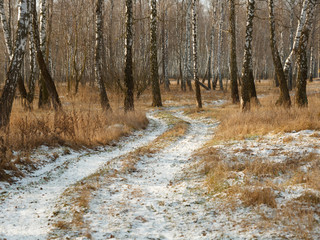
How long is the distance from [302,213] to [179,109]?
13.1 metres

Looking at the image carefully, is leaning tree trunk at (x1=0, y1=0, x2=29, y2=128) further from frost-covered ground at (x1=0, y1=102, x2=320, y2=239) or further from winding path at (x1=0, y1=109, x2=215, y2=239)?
winding path at (x1=0, y1=109, x2=215, y2=239)

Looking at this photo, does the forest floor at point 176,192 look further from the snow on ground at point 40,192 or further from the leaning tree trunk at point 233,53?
the leaning tree trunk at point 233,53

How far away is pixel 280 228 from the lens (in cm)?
326

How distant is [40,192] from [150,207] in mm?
1942

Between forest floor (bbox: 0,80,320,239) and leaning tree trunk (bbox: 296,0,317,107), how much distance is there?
333 cm

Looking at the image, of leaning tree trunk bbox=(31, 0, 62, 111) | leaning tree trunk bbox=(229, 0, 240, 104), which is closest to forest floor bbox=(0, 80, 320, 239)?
leaning tree trunk bbox=(31, 0, 62, 111)

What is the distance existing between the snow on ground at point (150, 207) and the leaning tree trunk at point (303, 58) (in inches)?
271

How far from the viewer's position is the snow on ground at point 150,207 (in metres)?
3.49

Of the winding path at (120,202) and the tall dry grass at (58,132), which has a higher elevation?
the tall dry grass at (58,132)

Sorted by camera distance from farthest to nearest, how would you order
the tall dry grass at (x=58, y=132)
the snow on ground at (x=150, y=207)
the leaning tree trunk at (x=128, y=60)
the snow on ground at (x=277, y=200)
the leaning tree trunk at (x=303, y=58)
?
the leaning tree trunk at (x=128, y=60) < the leaning tree trunk at (x=303, y=58) < the tall dry grass at (x=58, y=132) < the snow on ground at (x=150, y=207) < the snow on ground at (x=277, y=200)

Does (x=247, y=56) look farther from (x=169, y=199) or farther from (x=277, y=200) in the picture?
(x=169, y=199)

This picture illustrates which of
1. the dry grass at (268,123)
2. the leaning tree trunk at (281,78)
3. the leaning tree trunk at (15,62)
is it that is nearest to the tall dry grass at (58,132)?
the leaning tree trunk at (15,62)

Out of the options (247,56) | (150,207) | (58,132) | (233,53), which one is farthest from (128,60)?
(150,207)

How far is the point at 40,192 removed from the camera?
4625 mm
